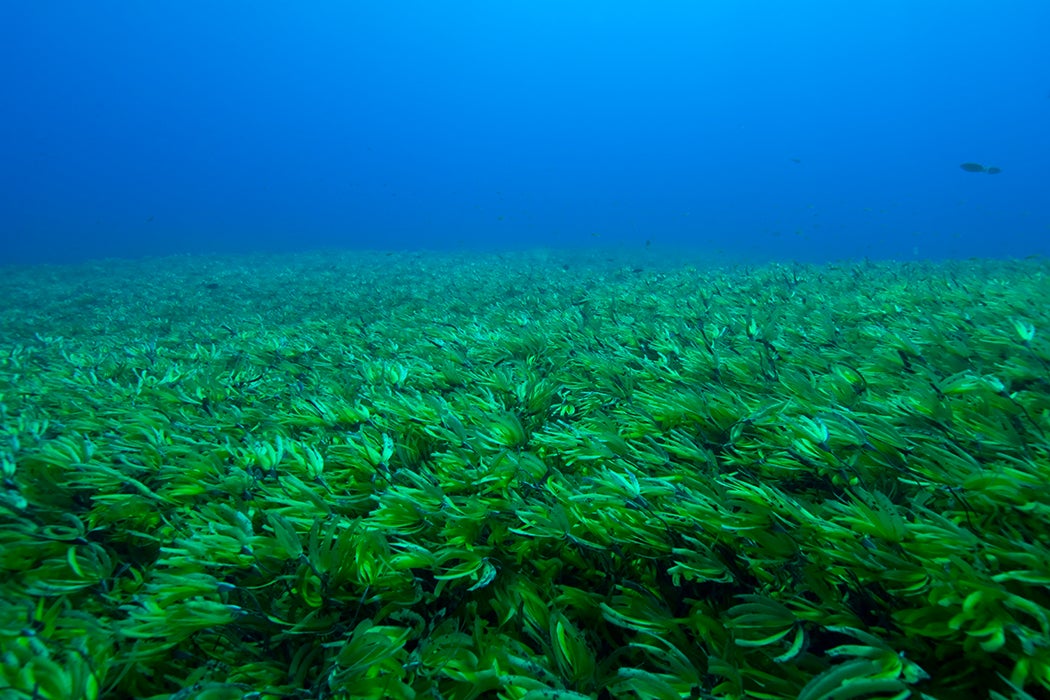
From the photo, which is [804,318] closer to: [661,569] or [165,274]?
[661,569]

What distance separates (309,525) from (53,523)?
5.21 feet

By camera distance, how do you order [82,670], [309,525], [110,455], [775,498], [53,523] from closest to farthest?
[82,670] < [775,498] < [309,525] < [53,523] < [110,455]

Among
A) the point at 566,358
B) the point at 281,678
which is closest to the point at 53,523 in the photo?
the point at 281,678

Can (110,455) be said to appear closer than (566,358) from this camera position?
Yes

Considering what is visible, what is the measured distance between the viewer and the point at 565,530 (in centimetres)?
214

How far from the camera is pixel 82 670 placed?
1657 mm

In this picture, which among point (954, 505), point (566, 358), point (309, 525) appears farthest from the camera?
point (566, 358)

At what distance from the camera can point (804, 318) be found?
5.98m

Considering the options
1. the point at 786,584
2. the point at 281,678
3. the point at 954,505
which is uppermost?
the point at 954,505

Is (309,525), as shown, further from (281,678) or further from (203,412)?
(203,412)

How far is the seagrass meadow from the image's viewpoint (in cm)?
158

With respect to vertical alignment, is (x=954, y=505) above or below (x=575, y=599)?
above

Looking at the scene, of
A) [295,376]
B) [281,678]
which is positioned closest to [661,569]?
[281,678]

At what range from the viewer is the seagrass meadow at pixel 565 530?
1.58m
